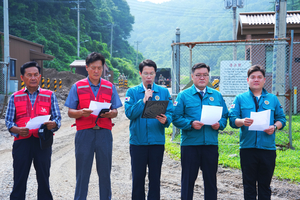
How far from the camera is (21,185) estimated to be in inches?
139

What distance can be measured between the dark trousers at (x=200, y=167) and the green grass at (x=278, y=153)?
2487 mm

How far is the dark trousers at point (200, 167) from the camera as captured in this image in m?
3.60

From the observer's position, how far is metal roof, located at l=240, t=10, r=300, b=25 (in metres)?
14.4

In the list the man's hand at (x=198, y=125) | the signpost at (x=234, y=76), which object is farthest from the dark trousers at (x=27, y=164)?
the signpost at (x=234, y=76)

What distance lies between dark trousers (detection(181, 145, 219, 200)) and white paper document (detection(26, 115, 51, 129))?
1923mm

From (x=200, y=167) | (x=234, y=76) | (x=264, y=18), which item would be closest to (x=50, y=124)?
(x=200, y=167)

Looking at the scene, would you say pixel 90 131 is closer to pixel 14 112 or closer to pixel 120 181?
pixel 14 112

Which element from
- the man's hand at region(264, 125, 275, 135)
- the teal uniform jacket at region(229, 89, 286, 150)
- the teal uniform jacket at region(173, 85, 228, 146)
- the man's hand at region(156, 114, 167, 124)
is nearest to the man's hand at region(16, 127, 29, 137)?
the man's hand at region(156, 114, 167, 124)

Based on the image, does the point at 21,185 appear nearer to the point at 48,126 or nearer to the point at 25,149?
the point at 25,149

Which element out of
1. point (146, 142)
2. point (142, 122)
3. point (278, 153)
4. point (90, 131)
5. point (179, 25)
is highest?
point (179, 25)

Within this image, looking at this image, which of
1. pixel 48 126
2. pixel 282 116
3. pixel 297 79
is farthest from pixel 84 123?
pixel 297 79

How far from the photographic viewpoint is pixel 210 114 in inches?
139

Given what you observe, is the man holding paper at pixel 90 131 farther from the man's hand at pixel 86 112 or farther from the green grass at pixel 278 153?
the green grass at pixel 278 153

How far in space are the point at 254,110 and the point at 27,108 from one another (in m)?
3.11
